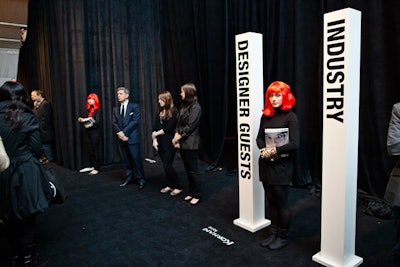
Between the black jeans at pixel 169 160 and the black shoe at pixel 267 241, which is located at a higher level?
the black jeans at pixel 169 160

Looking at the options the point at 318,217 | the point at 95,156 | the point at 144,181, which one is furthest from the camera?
the point at 95,156

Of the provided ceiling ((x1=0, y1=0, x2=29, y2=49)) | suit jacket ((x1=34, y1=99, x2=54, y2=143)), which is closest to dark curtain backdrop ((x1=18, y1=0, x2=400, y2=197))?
suit jacket ((x1=34, y1=99, x2=54, y2=143))

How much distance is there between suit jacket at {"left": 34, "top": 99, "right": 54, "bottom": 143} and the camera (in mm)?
6191

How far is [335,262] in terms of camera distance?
2.38 m

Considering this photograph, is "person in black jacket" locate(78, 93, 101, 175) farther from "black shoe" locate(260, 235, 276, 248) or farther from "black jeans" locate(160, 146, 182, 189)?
"black shoe" locate(260, 235, 276, 248)

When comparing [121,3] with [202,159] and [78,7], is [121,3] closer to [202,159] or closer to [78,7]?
[78,7]

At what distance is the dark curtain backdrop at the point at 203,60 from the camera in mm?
3586

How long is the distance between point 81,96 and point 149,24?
6.62ft

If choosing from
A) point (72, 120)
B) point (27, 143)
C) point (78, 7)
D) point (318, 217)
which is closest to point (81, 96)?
point (72, 120)

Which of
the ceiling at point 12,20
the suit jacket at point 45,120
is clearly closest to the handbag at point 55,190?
the suit jacket at point 45,120

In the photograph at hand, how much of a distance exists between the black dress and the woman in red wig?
1695 millimetres

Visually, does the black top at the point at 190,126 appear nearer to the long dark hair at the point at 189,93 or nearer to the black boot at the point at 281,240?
the long dark hair at the point at 189,93

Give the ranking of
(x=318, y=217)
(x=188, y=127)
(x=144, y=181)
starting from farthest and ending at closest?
1. (x=144, y=181)
2. (x=188, y=127)
3. (x=318, y=217)

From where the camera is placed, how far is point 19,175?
2.29 metres
